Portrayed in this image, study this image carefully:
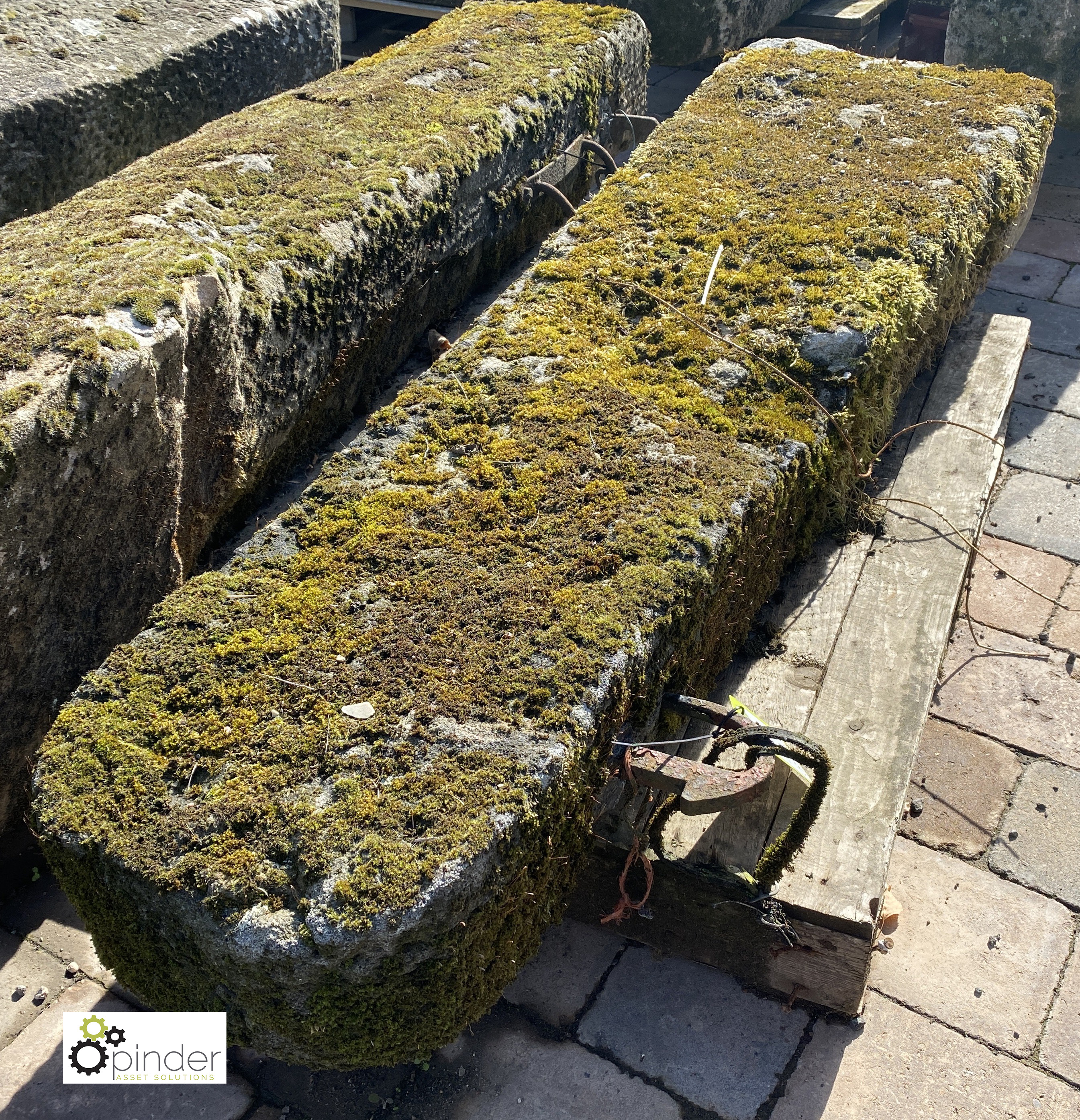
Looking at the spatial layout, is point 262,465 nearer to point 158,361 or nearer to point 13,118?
point 158,361

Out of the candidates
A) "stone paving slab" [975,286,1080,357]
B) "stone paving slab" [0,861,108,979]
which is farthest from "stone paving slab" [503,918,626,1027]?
"stone paving slab" [975,286,1080,357]

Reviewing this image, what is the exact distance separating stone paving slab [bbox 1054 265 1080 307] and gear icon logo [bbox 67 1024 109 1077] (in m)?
5.49

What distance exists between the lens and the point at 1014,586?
401 centimetres

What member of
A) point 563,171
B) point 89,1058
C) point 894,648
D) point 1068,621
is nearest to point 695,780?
point 894,648

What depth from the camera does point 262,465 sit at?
11.0ft

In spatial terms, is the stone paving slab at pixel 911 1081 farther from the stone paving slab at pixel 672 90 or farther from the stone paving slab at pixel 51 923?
the stone paving slab at pixel 672 90

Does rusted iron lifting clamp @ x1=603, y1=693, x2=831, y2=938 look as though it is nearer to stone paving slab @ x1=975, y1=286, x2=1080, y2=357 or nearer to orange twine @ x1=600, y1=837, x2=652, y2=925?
Answer: orange twine @ x1=600, y1=837, x2=652, y2=925

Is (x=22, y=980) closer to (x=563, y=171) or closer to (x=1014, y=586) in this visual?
(x=1014, y=586)

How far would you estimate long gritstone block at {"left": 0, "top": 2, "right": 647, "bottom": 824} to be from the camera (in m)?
2.66

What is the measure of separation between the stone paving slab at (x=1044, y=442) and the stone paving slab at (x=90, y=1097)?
3849 millimetres

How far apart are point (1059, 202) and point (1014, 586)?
377 cm

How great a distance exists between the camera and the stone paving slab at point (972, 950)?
2723mm

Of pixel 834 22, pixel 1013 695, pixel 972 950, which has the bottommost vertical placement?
pixel 972 950

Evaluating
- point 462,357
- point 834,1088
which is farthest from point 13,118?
point 834,1088
